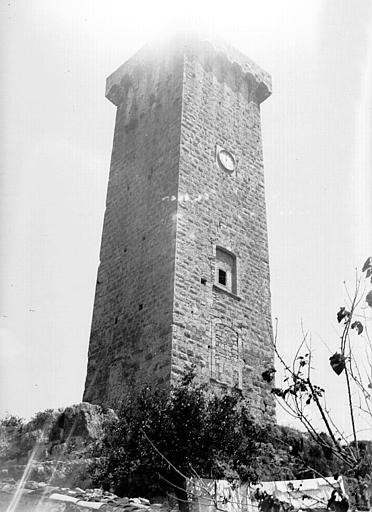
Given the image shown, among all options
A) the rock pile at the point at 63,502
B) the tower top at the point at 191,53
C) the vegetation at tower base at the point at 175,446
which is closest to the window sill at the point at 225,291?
the vegetation at tower base at the point at 175,446

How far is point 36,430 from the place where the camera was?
1010 cm

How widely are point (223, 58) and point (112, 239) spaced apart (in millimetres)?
6260

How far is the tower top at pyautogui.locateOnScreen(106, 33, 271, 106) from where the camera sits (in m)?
16.1

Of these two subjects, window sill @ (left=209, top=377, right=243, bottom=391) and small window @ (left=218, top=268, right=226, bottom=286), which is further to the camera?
small window @ (left=218, top=268, right=226, bottom=286)

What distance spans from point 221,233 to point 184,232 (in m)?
1.39

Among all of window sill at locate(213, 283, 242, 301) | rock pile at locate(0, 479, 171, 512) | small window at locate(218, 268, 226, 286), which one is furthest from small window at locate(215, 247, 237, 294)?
rock pile at locate(0, 479, 171, 512)

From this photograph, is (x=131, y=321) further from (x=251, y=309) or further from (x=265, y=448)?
(x=265, y=448)

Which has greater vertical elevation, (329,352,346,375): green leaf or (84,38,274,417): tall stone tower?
(84,38,274,417): tall stone tower

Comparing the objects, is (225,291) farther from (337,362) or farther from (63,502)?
(337,362)

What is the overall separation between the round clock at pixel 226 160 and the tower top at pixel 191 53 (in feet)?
9.50

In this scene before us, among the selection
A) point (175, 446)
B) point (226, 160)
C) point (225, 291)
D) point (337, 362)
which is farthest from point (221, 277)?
point (337, 362)

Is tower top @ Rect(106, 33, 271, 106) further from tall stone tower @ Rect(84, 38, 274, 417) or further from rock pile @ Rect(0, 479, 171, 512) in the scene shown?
rock pile @ Rect(0, 479, 171, 512)

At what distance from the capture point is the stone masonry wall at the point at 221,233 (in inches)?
495

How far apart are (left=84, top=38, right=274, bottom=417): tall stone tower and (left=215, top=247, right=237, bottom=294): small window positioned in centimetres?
3
